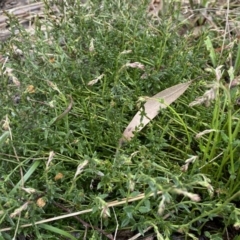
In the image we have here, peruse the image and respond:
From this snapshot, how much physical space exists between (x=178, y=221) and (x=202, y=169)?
19 cm

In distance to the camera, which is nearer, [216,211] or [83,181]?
[216,211]

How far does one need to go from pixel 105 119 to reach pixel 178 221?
43 centimetres

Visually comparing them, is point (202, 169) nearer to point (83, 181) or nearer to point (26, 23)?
point (83, 181)

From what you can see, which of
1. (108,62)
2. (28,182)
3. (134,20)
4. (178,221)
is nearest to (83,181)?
(28,182)

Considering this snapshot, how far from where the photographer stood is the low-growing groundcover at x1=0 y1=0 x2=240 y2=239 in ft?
4.69

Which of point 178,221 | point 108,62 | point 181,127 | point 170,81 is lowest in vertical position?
point 178,221

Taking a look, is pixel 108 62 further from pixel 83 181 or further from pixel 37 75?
pixel 83 181

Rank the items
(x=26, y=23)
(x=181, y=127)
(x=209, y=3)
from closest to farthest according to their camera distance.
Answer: (x=181, y=127) < (x=209, y=3) < (x=26, y=23)

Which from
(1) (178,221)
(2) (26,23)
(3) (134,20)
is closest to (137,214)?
(1) (178,221)

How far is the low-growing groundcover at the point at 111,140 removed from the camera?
1.43 metres

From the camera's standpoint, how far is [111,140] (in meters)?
1.65

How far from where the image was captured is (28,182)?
1.56m

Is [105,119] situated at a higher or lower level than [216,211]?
higher

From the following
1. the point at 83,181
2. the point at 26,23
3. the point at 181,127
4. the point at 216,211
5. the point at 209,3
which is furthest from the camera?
the point at 26,23
